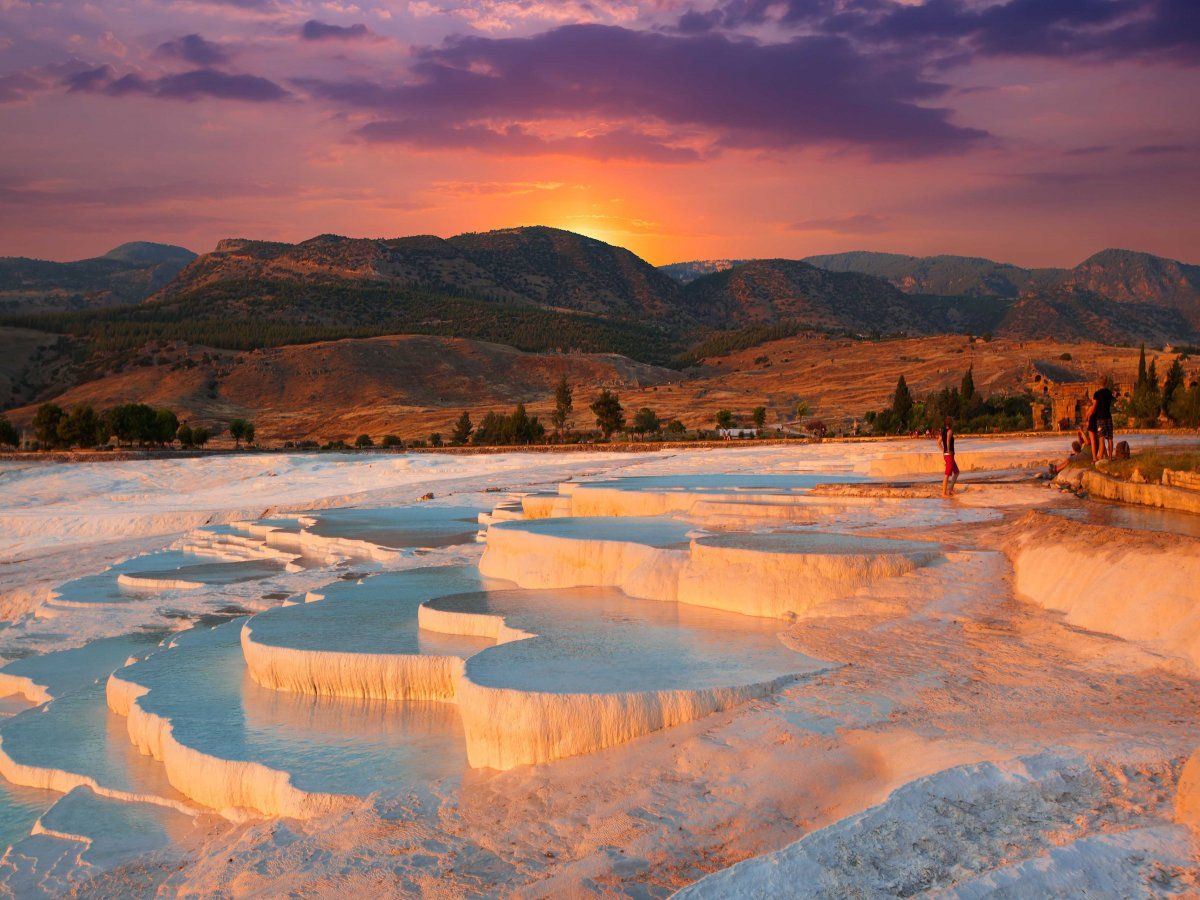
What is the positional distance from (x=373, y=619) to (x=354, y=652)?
1.54 metres

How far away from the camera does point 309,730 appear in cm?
822

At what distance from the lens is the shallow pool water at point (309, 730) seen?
286 inches

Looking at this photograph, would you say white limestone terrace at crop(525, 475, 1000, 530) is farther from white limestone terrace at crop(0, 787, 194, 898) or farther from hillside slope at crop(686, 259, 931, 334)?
hillside slope at crop(686, 259, 931, 334)

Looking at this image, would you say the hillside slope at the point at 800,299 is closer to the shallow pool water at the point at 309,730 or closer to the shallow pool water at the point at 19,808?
the shallow pool water at the point at 309,730

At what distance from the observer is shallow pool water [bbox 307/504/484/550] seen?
17453 mm

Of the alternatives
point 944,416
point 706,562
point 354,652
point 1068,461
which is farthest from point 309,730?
point 944,416

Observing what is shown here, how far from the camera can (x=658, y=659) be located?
8023 millimetres

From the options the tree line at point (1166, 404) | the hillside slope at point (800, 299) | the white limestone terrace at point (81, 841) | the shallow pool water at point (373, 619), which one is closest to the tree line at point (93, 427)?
the tree line at point (1166, 404)

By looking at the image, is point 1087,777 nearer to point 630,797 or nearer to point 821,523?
point 630,797

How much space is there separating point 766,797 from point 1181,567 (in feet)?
13.6

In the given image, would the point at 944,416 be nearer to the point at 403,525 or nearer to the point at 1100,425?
the point at 1100,425

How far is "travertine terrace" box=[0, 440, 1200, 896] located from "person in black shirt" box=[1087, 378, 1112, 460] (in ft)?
8.81

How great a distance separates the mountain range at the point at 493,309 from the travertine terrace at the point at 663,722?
301 ft

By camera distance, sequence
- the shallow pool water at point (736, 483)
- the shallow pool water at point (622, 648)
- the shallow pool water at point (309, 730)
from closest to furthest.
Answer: the shallow pool water at point (309, 730), the shallow pool water at point (622, 648), the shallow pool water at point (736, 483)
